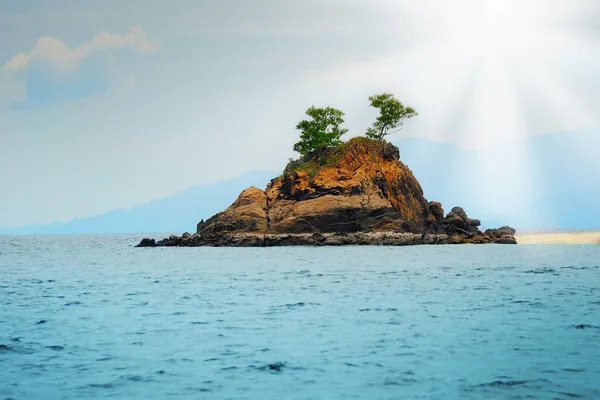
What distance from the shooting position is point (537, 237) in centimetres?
12462

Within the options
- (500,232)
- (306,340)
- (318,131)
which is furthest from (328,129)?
(306,340)

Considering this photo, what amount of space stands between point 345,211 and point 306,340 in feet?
259

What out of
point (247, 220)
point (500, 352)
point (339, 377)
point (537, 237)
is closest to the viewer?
point (339, 377)

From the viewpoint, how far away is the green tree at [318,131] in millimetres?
122938

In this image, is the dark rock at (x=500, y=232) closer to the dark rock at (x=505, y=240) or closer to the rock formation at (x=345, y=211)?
the rock formation at (x=345, y=211)

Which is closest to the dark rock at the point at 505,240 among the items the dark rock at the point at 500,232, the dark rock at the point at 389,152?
the dark rock at the point at 500,232

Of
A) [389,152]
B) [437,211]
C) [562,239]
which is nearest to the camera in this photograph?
[389,152]

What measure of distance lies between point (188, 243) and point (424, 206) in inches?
1787

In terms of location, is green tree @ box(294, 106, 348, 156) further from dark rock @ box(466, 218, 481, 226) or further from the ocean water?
the ocean water

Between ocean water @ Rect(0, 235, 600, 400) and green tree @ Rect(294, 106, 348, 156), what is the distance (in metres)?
84.8

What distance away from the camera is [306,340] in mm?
19953

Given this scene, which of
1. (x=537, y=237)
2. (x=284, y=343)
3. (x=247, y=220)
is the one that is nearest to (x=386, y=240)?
(x=247, y=220)

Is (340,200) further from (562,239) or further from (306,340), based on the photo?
(306,340)

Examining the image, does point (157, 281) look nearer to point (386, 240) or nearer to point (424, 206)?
point (386, 240)
